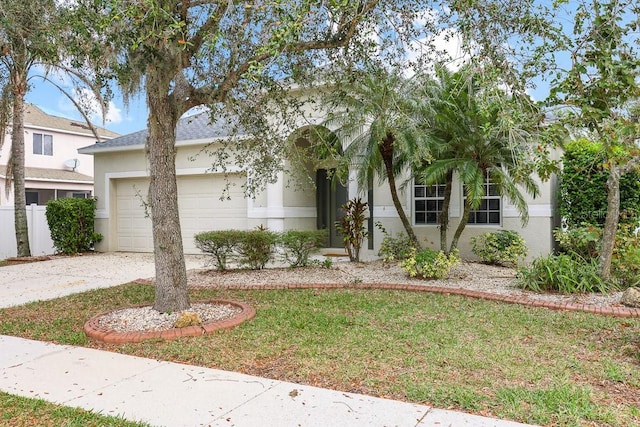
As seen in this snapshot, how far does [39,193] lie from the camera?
2370 centimetres

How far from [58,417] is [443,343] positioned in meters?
3.67

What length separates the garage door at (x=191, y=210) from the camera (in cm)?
1377

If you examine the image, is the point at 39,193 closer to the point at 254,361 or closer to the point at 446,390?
the point at 254,361

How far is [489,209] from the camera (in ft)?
37.5

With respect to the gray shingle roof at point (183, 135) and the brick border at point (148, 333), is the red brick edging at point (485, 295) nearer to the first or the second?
the brick border at point (148, 333)

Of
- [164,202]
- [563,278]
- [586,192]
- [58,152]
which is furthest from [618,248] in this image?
[58,152]

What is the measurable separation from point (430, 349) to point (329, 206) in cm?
927

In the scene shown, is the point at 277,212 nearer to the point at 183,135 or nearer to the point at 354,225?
the point at 354,225

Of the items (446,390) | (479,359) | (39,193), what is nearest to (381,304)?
(479,359)

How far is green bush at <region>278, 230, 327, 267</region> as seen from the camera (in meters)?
10.1

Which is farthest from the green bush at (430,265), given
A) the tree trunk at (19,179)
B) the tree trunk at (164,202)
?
the tree trunk at (19,179)

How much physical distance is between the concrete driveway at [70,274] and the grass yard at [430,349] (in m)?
1.32

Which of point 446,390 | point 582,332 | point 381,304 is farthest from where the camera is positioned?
point 381,304

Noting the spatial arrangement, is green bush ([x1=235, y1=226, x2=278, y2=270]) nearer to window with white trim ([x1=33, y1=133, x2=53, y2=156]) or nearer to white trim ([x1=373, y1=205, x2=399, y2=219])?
white trim ([x1=373, y1=205, x2=399, y2=219])
